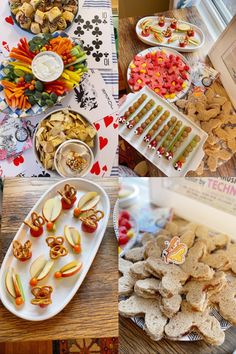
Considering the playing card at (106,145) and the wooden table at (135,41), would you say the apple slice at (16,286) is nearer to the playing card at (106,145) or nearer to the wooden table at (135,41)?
the playing card at (106,145)

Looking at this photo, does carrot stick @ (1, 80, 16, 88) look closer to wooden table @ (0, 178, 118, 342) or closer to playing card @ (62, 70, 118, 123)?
playing card @ (62, 70, 118, 123)

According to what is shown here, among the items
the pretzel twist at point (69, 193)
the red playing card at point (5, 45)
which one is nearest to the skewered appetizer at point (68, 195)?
the pretzel twist at point (69, 193)

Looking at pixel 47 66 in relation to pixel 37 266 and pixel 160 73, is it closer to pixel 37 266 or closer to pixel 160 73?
pixel 160 73

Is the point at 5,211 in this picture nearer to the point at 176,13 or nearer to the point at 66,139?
the point at 66,139

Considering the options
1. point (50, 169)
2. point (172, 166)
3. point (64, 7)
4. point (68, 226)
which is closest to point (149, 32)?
point (64, 7)

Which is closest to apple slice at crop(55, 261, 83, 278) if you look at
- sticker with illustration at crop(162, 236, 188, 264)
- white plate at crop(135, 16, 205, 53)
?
→ sticker with illustration at crop(162, 236, 188, 264)
